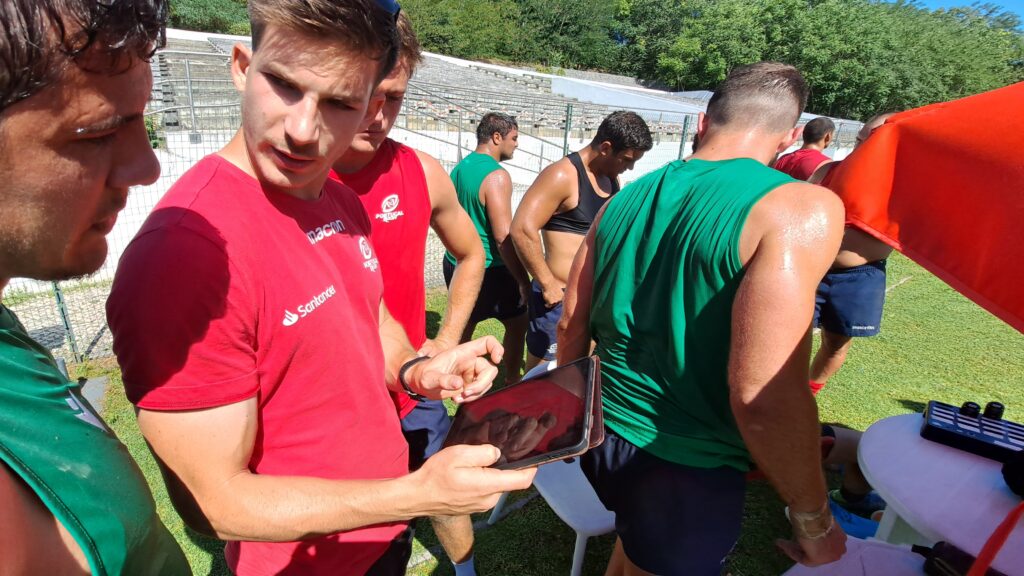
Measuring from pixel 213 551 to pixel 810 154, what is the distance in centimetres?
625

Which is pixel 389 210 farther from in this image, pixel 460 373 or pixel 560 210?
pixel 560 210

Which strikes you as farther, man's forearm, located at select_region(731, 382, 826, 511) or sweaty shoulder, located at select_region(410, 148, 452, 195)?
sweaty shoulder, located at select_region(410, 148, 452, 195)

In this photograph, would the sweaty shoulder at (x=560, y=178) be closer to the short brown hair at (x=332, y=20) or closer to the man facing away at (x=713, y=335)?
the man facing away at (x=713, y=335)

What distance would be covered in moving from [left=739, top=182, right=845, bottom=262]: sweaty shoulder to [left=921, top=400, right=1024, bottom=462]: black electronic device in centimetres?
171

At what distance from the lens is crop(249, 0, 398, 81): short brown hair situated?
1.16 meters

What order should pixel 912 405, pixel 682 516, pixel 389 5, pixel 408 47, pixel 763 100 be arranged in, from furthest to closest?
pixel 912 405, pixel 408 47, pixel 763 100, pixel 682 516, pixel 389 5

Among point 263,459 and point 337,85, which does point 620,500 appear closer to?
point 263,459

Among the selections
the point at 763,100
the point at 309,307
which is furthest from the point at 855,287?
the point at 309,307

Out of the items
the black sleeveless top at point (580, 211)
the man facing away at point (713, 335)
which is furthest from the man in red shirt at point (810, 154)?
the man facing away at point (713, 335)

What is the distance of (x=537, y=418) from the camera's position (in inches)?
57.2

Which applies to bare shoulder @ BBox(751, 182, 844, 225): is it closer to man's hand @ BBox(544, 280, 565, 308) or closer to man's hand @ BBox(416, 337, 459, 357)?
man's hand @ BBox(416, 337, 459, 357)

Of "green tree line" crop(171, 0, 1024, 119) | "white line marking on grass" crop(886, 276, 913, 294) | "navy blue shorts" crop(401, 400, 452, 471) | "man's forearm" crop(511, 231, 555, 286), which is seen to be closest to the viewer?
"navy blue shorts" crop(401, 400, 452, 471)

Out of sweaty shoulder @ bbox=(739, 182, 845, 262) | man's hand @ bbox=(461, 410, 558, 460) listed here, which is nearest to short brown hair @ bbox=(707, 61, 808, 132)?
sweaty shoulder @ bbox=(739, 182, 845, 262)

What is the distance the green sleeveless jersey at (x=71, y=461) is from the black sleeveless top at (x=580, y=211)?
11.8ft
